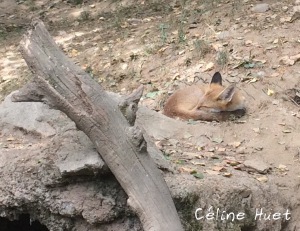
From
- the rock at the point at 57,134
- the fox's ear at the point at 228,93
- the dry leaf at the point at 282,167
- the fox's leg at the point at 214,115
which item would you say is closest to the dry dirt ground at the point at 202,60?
the dry leaf at the point at 282,167

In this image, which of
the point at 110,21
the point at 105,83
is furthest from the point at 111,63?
the point at 110,21

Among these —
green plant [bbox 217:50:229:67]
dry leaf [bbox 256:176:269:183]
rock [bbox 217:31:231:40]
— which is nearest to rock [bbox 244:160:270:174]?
dry leaf [bbox 256:176:269:183]

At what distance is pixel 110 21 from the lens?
35.5 ft

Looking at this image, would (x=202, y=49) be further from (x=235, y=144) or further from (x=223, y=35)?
(x=235, y=144)

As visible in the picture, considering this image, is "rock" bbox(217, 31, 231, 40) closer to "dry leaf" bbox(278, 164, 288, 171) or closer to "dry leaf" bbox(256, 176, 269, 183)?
"dry leaf" bbox(278, 164, 288, 171)

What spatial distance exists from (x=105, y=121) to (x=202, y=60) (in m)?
4.07

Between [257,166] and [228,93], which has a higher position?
[257,166]

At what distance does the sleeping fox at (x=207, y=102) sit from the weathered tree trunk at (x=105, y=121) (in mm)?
2415

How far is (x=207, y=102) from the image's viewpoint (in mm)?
7434

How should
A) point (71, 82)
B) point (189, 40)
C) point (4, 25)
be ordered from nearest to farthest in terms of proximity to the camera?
point (71, 82) < point (189, 40) < point (4, 25)

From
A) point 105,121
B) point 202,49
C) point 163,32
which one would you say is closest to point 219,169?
point 105,121

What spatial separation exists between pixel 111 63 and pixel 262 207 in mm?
4514

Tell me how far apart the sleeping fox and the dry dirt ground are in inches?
8.0

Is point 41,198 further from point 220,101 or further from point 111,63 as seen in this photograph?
point 111,63
